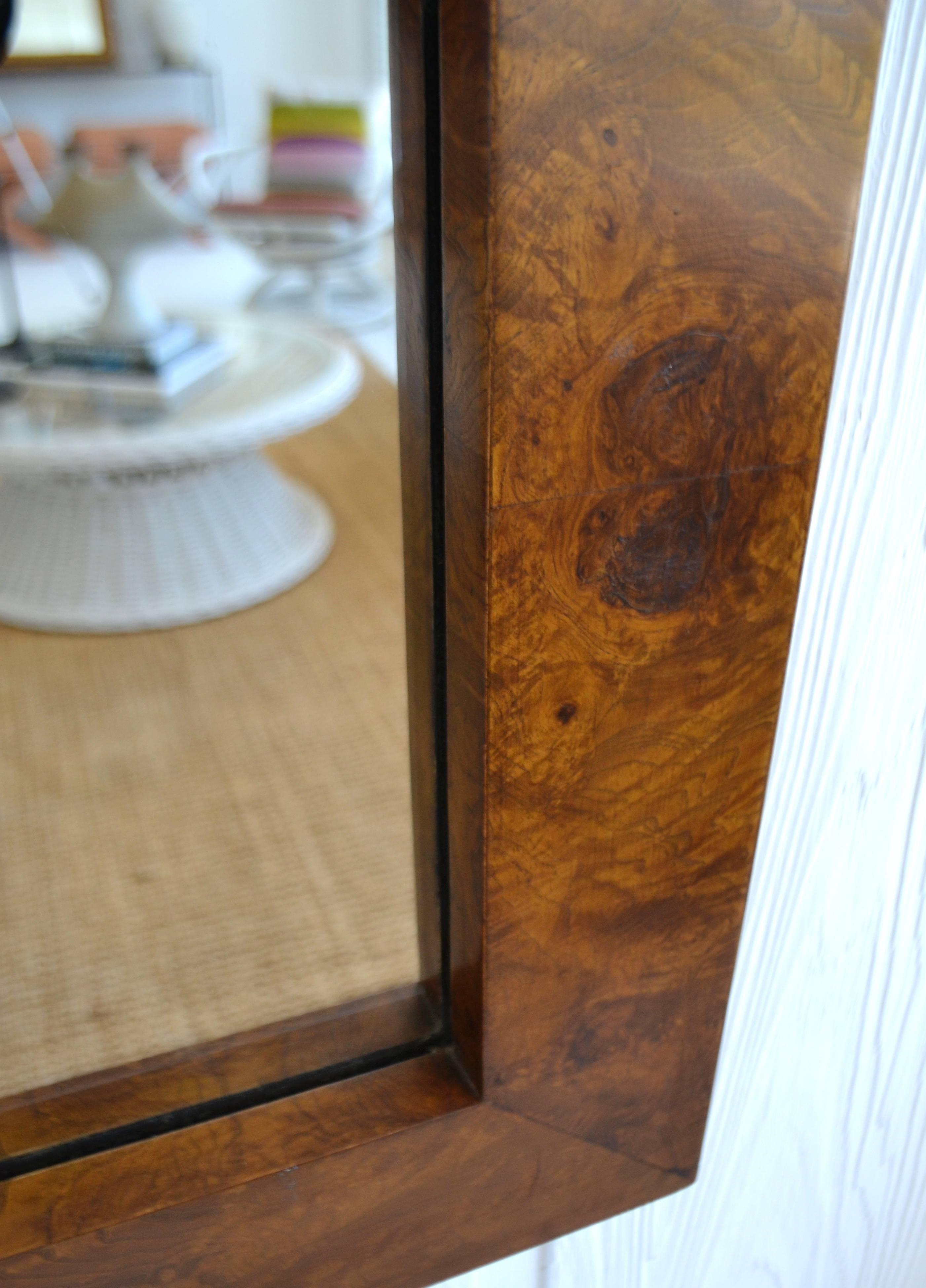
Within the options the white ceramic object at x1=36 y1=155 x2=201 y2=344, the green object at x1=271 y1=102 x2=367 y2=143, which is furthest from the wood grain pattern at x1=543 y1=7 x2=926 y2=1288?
the green object at x1=271 y1=102 x2=367 y2=143

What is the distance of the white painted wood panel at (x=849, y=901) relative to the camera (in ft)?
0.86

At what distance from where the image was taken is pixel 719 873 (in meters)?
0.32

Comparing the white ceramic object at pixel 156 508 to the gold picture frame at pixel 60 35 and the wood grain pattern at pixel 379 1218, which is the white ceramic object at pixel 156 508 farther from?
the wood grain pattern at pixel 379 1218

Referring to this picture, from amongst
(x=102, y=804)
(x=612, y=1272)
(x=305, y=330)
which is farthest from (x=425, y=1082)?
(x=305, y=330)

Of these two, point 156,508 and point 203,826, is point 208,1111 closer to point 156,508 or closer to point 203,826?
point 203,826

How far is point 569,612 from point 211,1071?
0.18 metres

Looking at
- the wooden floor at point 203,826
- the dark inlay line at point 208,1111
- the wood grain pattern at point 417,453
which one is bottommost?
the wooden floor at point 203,826

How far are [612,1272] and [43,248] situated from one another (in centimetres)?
155

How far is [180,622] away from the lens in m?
1.31

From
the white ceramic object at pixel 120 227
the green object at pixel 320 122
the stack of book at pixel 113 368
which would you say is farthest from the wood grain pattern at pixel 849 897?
the green object at pixel 320 122

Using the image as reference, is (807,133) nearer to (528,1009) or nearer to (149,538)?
(528,1009)

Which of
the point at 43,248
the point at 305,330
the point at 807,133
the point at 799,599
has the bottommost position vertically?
the point at 305,330

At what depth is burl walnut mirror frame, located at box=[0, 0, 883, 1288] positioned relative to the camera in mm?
212

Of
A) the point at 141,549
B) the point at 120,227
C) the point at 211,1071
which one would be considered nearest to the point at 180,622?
the point at 141,549
